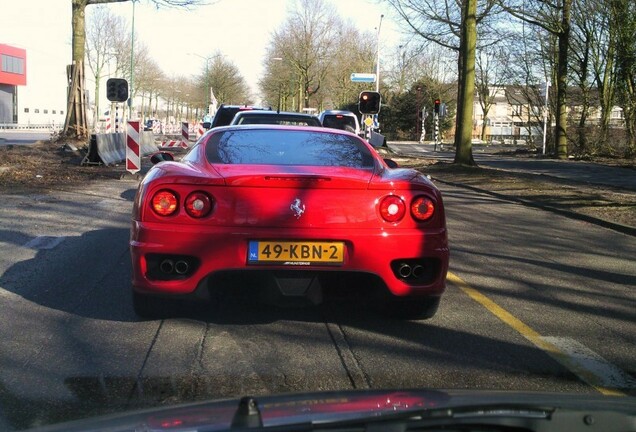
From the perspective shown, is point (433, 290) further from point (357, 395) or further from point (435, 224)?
point (357, 395)

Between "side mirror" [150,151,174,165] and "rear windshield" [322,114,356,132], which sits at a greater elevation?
"rear windshield" [322,114,356,132]

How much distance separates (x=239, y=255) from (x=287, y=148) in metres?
1.31

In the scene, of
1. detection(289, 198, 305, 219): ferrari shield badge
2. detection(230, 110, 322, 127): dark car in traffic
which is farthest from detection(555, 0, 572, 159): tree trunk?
detection(289, 198, 305, 219): ferrari shield badge

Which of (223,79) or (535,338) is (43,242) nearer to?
(535,338)

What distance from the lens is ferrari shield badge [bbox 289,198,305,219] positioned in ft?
14.1

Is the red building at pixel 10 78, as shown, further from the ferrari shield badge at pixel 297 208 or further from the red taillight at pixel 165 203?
the ferrari shield badge at pixel 297 208

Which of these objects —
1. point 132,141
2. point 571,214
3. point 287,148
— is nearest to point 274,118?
point 287,148

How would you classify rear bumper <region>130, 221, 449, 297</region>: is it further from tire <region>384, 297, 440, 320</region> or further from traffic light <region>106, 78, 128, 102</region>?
traffic light <region>106, 78, 128, 102</region>

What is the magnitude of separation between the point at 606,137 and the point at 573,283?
24746 mm

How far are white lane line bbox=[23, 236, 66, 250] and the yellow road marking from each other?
4.58 meters

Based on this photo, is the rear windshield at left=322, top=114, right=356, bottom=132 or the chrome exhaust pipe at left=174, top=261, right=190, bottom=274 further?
the rear windshield at left=322, top=114, right=356, bottom=132

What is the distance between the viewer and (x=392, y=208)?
14.6 feet

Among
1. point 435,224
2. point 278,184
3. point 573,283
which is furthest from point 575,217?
point 278,184

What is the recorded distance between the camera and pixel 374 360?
4203mm
